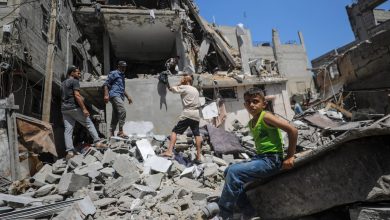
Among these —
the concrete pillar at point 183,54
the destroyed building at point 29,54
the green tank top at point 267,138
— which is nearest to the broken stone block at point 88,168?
the green tank top at point 267,138

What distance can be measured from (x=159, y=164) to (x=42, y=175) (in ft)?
7.05

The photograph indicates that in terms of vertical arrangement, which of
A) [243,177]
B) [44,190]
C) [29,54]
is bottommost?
[243,177]

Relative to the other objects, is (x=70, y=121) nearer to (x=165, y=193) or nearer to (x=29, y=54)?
(x=165, y=193)

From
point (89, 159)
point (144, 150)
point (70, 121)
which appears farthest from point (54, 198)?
point (70, 121)

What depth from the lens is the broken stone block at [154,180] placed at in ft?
15.4

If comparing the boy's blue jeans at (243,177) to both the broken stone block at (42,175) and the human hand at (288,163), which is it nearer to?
the human hand at (288,163)

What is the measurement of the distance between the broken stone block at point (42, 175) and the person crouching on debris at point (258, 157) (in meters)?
3.32

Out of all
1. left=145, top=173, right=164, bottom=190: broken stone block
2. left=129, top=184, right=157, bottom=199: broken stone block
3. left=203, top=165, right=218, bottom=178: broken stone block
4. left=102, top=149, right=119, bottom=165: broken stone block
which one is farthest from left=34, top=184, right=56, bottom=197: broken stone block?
left=203, top=165, right=218, bottom=178: broken stone block

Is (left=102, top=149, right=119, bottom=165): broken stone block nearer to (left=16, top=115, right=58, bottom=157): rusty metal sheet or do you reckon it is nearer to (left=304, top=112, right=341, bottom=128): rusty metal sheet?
(left=16, top=115, right=58, bottom=157): rusty metal sheet

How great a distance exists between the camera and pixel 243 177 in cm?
324

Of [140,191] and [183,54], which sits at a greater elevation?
[183,54]

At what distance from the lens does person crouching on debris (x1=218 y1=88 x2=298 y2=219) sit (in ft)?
10.1

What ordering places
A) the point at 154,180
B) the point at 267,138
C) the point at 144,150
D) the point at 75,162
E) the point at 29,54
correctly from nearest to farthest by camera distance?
the point at 267,138 < the point at 154,180 < the point at 75,162 < the point at 144,150 < the point at 29,54

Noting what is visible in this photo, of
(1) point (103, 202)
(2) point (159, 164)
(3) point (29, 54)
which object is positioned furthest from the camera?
(3) point (29, 54)
